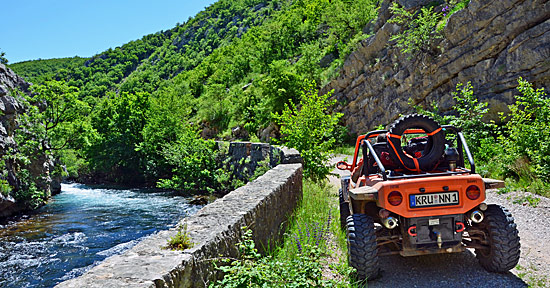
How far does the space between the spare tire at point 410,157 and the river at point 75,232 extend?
4.67m

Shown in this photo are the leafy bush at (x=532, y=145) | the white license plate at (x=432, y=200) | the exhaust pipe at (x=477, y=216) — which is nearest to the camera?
the white license plate at (x=432, y=200)

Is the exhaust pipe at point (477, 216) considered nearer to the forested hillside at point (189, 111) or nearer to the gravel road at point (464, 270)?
the gravel road at point (464, 270)

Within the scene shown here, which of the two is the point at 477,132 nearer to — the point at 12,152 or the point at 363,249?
the point at 363,249

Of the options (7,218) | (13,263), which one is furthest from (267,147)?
(7,218)

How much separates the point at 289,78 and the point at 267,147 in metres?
15.4

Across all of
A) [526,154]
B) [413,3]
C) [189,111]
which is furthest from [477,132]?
[189,111]

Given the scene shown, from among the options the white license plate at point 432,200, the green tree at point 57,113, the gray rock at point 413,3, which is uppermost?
the gray rock at point 413,3

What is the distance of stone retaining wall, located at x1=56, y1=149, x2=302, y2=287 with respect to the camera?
7.20 feet

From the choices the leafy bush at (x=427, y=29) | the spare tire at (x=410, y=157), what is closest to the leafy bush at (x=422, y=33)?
the leafy bush at (x=427, y=29)

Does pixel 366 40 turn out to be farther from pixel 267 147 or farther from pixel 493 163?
pixel 493 163

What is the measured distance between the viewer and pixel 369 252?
3.90 m

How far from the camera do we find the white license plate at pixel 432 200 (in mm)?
3830

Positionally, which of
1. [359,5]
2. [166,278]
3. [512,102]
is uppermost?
[359,5]

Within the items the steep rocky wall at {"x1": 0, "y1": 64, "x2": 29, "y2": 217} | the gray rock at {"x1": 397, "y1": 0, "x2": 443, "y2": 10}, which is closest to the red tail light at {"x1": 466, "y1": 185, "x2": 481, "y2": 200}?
the steep rocky wall at {"x1": 0, "y1": 64, "x2": 29, "y2": 217}
